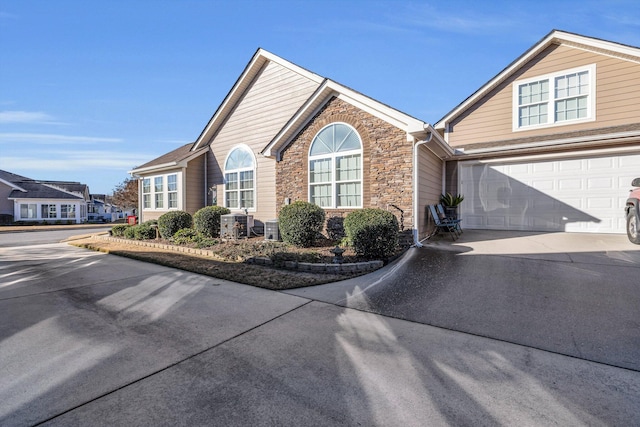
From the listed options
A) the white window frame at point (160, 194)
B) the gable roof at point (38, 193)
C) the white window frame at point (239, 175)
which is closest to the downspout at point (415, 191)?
the white window frame at point (239, 175)

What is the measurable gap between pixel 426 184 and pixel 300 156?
4.26 m

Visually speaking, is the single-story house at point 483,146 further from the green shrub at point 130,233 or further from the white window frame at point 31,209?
the white window frame at point 31,209

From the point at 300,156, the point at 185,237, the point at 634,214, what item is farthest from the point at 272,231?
the point at 634,214

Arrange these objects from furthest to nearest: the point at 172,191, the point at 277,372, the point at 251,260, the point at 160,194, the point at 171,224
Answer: the point at 160,194, the point at 172,191, the point at 171,224, the point at 251,260, the point at 277,372

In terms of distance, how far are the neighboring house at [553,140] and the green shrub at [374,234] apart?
221 inches

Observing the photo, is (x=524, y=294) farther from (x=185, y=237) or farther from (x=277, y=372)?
(x=185, y=237)

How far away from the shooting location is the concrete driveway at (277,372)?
7.23 feet

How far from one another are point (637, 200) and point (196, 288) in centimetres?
1037

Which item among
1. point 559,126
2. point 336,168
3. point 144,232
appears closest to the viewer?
point 336,168

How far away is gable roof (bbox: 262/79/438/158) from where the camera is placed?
7.96 meters

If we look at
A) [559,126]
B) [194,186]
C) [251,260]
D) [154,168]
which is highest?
[559,126]

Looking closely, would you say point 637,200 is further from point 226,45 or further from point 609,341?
point 226,45

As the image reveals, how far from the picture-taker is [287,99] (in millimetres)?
12234

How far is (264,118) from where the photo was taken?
42.7 feet
